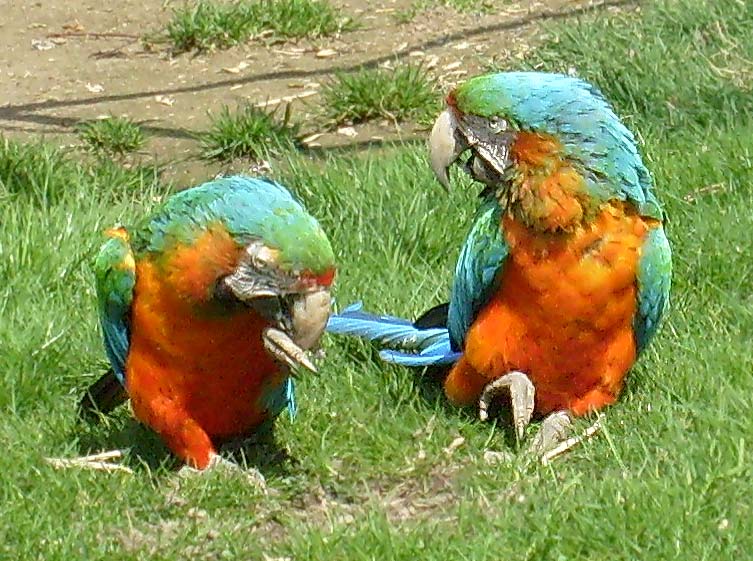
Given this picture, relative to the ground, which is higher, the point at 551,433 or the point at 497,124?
the point at 497,124

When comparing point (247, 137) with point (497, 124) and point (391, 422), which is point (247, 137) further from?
point (497, 124)

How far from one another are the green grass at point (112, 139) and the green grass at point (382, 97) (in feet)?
2.46

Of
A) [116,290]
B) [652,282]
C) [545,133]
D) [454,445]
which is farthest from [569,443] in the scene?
[116,290]

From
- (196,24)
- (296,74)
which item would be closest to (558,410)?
(296,74)

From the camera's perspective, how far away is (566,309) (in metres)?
3.22

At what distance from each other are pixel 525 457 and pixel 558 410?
21cm

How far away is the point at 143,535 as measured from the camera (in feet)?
10.2

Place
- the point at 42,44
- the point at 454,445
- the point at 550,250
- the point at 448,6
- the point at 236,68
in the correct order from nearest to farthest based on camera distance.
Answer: the point at 550,250
the point at 454,445
the point at 236,68
the point at 42,44
the point at 448,6

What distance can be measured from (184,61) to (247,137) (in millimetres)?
1186

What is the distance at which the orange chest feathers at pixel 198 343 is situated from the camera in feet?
9.48

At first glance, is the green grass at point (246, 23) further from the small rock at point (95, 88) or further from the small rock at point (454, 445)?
the small rock at point (454, 445)

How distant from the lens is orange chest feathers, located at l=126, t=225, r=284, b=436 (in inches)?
114

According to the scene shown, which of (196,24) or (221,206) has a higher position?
(221,206)

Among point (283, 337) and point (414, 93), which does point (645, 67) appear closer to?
point (414, 93)
